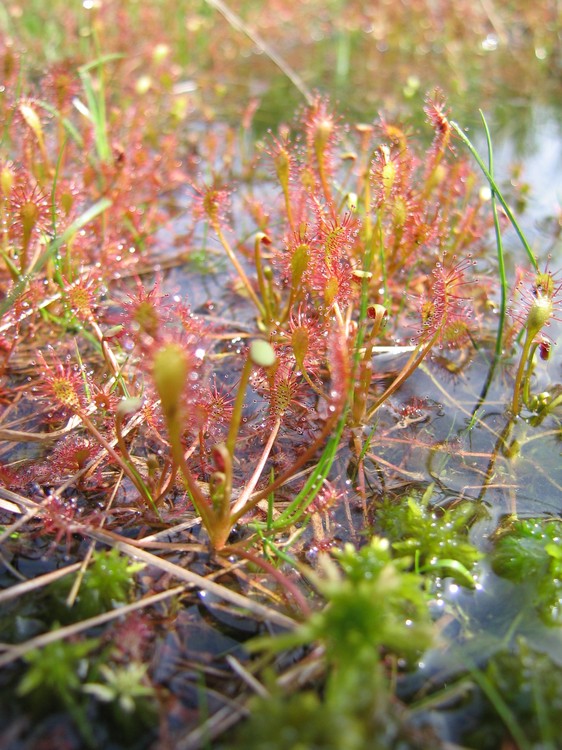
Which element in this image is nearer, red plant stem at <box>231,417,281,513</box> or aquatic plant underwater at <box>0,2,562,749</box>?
aquatic plant underwater at <box>0,2,562,749</box>

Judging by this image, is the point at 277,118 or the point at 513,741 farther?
the point at 277,118

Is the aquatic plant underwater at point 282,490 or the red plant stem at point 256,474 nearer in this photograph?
the aquatic plant underwater at point 282,490

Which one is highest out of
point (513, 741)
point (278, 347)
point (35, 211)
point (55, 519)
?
point (35, 211)

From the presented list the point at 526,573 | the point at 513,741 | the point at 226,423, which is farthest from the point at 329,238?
the point at 513,741

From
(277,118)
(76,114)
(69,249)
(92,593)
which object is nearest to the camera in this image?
(92,593)

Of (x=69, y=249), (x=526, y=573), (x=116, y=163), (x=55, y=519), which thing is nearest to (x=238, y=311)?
(x=69, y=249)

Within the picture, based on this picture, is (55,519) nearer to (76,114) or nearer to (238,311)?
(238,311)

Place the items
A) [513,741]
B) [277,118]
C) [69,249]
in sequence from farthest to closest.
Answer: [277,118] → [69,249] → [513,741]

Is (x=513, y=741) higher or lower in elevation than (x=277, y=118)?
lower
